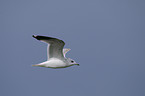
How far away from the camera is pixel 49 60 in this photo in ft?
42.8

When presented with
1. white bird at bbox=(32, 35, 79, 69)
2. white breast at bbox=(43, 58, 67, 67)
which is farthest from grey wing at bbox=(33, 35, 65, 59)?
white breast at bbox=(43, 58, 67, 67)

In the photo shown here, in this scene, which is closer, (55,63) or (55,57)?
(55,63)

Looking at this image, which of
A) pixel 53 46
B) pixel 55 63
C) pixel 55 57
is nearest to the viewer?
pixel 53 46

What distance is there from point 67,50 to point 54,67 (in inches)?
107

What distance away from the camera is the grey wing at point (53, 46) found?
11.8m

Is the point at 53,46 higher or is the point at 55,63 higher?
the point at 53,46

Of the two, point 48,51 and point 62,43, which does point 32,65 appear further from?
point 62,43

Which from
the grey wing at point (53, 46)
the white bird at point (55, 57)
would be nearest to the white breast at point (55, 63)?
the white bird at point (55, 57)

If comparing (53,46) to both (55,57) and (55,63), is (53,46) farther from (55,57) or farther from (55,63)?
(55,63)

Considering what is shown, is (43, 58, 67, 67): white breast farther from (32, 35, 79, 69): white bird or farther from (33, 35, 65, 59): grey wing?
(33, 35, 65, 59): grey wing

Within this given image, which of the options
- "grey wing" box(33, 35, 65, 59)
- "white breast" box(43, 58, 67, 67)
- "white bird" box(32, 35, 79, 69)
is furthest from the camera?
"white breast" box(43, 58, 67, 67)

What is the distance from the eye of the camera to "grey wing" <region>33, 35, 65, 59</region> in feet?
38.7

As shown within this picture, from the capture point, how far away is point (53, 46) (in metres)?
12.4

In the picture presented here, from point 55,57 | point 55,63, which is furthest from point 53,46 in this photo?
point 55,63
